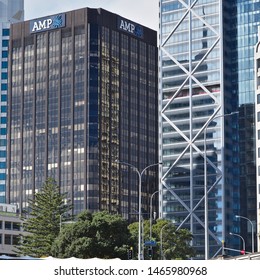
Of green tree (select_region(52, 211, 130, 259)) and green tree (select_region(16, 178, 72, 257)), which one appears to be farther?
green tree (select_region(16, 178, 72, 257))

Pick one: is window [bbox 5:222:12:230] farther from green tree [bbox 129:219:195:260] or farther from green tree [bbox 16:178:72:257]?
green tree [bbox 129:219:195:260]

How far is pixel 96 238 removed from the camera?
97.4m

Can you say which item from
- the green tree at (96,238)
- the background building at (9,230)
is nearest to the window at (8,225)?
the background building at (9,230)

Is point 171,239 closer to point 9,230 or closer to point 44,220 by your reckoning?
point 44,220

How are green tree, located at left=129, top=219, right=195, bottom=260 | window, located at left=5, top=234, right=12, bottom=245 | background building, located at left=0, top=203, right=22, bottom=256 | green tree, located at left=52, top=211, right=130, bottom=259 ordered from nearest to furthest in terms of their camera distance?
green tree, located at left=52, top=211, right=130, bottom=259, green tree, located at left=129, top=219, right=195, bottom=260, background building, located at left=0, top=203, right=22, bottom=256, window, located at left=5, top=234, right=12, bottom=245

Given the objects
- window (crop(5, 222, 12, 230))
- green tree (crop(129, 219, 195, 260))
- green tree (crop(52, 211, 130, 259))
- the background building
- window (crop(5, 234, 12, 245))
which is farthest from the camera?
window (crop(5, 222, 12, 230))

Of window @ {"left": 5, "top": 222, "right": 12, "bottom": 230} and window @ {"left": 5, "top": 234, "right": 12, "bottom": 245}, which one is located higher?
window @ {"left": 5, "top": 222, "right": 12, "bottom": 230}

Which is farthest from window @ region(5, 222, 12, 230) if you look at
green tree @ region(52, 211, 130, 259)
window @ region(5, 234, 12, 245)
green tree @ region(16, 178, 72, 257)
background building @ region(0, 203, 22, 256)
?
green tree @ region(52, 211, 130, 259)

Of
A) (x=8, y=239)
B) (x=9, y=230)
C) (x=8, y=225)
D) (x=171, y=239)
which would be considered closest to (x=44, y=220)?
(x=171, y=239)

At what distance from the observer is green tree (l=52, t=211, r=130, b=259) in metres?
95.8

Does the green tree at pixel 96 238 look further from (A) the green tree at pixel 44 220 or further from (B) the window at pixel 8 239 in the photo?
(B) the window at pixel 8 239

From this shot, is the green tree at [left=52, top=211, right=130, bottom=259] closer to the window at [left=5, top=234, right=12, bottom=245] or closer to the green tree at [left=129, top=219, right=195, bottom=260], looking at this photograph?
the green tree at [left=129, top=219, right=195, bottom=260]
